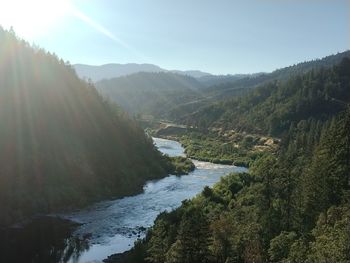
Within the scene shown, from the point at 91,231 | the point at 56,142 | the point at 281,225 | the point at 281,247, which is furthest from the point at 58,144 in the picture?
the point at 281,247

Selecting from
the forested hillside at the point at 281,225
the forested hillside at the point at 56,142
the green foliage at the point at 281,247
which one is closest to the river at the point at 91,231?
the forested hillside at the point at 56,142

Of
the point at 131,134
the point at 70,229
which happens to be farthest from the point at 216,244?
the point at 131,134

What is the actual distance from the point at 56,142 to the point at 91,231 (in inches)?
1613

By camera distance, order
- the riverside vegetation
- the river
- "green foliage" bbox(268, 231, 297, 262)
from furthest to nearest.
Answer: the riverside vegetation < the river < "green foliage" bbox(268, 231, 297, 262)

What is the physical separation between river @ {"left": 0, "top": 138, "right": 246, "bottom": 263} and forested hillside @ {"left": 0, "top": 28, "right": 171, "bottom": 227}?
5.52 metres

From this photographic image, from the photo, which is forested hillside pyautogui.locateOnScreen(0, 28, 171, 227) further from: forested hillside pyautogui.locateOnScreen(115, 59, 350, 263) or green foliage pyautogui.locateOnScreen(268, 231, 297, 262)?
green foliage pyautogui.locateOnScreen(268, 231, 297, 262)

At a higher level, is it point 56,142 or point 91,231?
point 56,142

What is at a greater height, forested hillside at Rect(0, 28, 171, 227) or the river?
forested hillside at Rect(0, 28, 171, 227)

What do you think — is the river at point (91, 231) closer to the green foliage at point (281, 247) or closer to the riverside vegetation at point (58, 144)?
the riverside vegetation at point (58, 144)

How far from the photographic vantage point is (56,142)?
371ft

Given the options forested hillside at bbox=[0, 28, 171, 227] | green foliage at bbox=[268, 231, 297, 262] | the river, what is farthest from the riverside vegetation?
green foliage at bbox=[268, 231, 297, 262]

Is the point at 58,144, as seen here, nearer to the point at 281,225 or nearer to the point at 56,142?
the point at 56,142

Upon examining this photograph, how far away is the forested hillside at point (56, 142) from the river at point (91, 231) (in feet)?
18.1

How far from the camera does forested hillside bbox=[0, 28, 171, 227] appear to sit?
94.9 m
